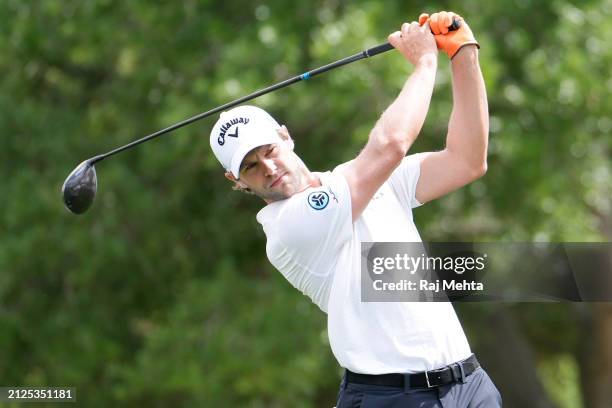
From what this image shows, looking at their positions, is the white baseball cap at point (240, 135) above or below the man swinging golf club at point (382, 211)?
above

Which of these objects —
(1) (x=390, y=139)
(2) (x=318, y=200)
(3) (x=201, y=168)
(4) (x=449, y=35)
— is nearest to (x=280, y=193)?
(2) (x=318, y=200)

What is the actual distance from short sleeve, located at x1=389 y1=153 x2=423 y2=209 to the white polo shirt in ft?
0.09

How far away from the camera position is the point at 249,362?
33.0ft

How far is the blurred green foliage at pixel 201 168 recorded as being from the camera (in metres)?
9.69

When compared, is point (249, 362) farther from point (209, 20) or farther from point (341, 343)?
point (341, 343)

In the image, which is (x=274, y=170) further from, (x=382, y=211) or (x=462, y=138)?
(x=462, y=138)

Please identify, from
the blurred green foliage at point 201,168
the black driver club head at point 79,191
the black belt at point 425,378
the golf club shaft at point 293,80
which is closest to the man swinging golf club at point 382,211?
the black belt at point 425,378

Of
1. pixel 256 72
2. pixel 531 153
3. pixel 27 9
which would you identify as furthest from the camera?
pixel 27 9

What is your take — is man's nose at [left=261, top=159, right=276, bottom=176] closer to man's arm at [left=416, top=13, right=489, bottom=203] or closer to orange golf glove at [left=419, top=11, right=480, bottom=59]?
man's arm at [left=416, top=13, right=489, bottom=203]

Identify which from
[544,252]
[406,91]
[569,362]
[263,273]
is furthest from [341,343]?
[569,362]

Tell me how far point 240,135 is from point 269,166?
159 mm

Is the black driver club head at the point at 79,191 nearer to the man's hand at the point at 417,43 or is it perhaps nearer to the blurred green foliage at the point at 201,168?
the man's hand at the point at 417,43

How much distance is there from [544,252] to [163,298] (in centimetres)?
400

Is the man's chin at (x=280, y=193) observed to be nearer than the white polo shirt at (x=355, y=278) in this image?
No
